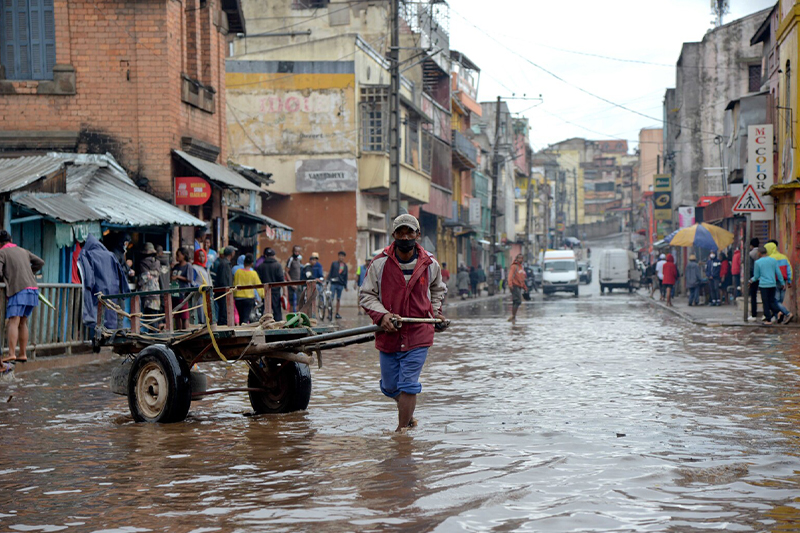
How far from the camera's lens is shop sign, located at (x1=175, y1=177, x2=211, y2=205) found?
23.1 metres

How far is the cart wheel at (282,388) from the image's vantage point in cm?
1034

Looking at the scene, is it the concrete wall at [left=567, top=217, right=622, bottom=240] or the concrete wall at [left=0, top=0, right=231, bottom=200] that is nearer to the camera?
the concrete wall at [left=0, top=0, right=231, bottom=200]

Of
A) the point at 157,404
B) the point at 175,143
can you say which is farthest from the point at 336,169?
the point at 157,404

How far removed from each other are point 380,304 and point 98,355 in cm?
1013

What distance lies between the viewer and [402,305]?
874cm

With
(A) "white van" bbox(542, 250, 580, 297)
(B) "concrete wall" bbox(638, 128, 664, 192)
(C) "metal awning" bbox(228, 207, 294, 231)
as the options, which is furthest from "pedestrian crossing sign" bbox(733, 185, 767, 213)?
(B) "concrete wall" bbox(638, 128, 664, 192)

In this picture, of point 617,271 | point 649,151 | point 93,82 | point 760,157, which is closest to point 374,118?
point 760,157

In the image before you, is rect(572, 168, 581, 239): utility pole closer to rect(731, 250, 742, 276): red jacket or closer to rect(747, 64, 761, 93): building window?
rect(747, 64, 761, 93): building window

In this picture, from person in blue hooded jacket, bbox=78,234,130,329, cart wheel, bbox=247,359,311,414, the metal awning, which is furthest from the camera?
the metal awning

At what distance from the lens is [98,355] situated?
693 inches

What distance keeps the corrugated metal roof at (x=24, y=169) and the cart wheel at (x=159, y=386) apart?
7.13 metres

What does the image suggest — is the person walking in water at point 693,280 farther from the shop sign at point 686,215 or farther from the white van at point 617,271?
the white van at point 617,271

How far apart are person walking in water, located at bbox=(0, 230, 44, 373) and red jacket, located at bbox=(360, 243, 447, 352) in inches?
263

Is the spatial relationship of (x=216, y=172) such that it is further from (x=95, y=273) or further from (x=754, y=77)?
(x=754, y=77)
